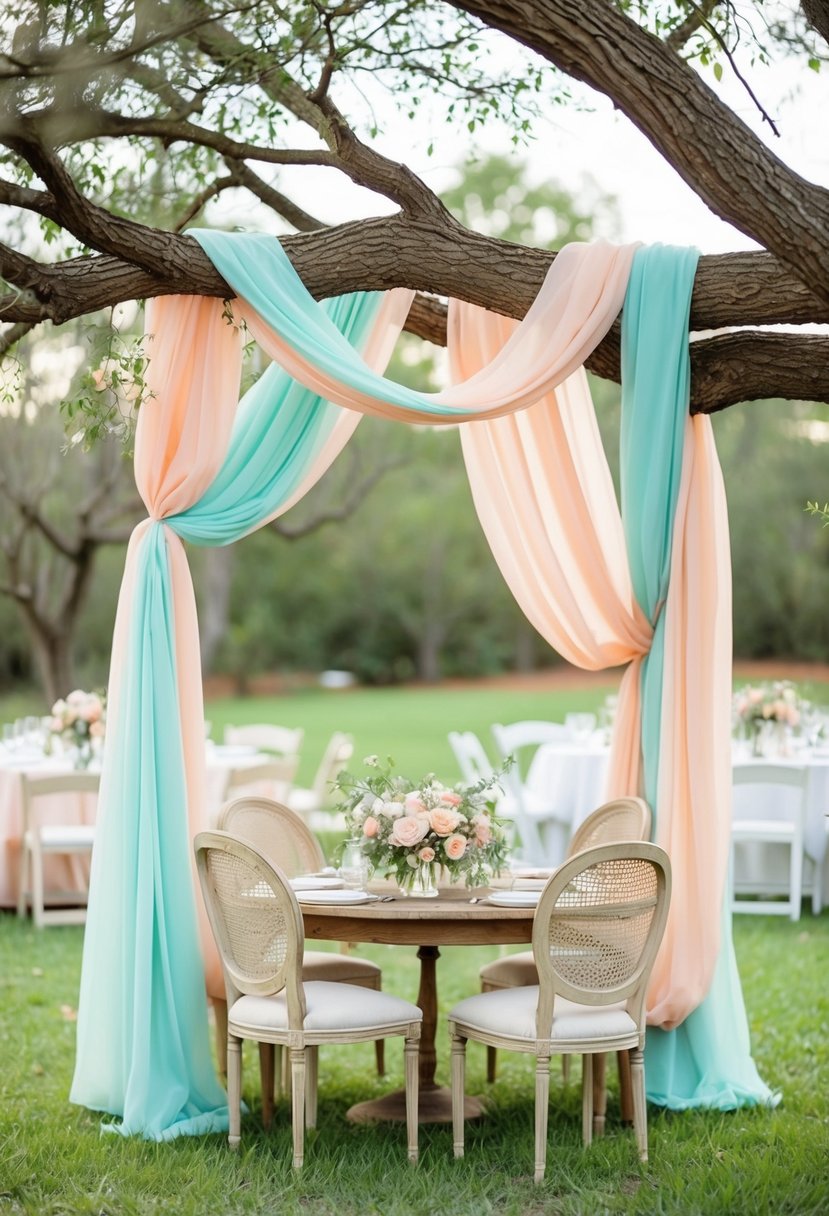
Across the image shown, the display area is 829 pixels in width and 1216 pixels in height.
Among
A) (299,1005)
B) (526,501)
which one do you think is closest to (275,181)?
(526,501)

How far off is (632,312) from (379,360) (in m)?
1.02

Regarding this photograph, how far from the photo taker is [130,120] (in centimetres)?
425

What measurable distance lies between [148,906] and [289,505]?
1.62 meters

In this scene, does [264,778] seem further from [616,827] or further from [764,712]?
[616,827]

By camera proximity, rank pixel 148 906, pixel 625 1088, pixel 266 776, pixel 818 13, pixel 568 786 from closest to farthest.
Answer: pixel 818 13
pixel 148 906
pixel 625 1088
pixel 266 776
pixel 568 786

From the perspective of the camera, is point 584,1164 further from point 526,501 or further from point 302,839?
point 526,501

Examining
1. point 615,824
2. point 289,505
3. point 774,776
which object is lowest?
point 774,776

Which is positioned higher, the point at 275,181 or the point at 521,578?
the point at 275,181

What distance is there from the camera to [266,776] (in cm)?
819

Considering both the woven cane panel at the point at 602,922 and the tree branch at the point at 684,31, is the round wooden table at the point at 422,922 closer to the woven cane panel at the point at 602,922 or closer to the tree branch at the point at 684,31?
the woven cane panel at the point at 602,922

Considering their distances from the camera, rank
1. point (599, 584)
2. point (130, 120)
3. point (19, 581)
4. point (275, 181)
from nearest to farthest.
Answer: point (130, 120), point (599, 584), point (275, 181), point (19, 581)

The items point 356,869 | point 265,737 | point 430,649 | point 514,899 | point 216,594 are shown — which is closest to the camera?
point 514,899

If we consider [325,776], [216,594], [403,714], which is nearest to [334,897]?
[325,776]

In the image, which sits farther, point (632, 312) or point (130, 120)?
point (632, 312)
